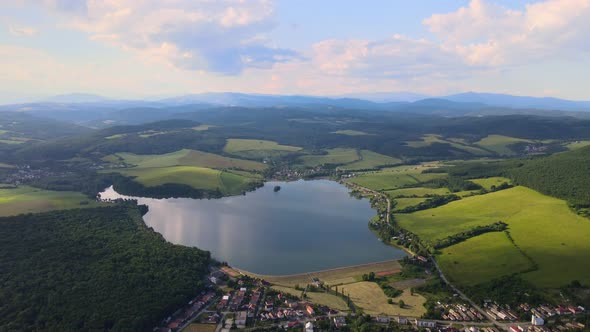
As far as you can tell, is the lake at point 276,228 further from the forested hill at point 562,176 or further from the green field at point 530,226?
the forested hill at point 562,176

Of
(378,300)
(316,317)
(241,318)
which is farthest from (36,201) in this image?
(378,300)

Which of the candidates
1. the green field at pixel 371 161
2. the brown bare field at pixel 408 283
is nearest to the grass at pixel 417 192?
the green field at pixel 371 161

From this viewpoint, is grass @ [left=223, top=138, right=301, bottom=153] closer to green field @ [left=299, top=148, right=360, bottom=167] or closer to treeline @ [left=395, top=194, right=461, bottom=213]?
green field @ [left=299, top=148, right=360, bottom=167]

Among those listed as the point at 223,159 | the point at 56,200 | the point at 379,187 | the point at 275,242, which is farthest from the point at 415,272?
the point at 223,159

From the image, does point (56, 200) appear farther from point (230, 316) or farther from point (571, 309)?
point (571, 309)

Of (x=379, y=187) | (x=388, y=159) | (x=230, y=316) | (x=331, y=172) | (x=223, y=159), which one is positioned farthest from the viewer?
(x=388, y=159)

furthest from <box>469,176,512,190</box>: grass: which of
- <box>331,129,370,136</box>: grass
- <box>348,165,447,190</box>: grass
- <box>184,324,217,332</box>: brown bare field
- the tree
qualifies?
<box>331,129,370,136</box>: grass

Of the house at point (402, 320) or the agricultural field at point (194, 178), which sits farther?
the agricultural field at point (194, 178)
